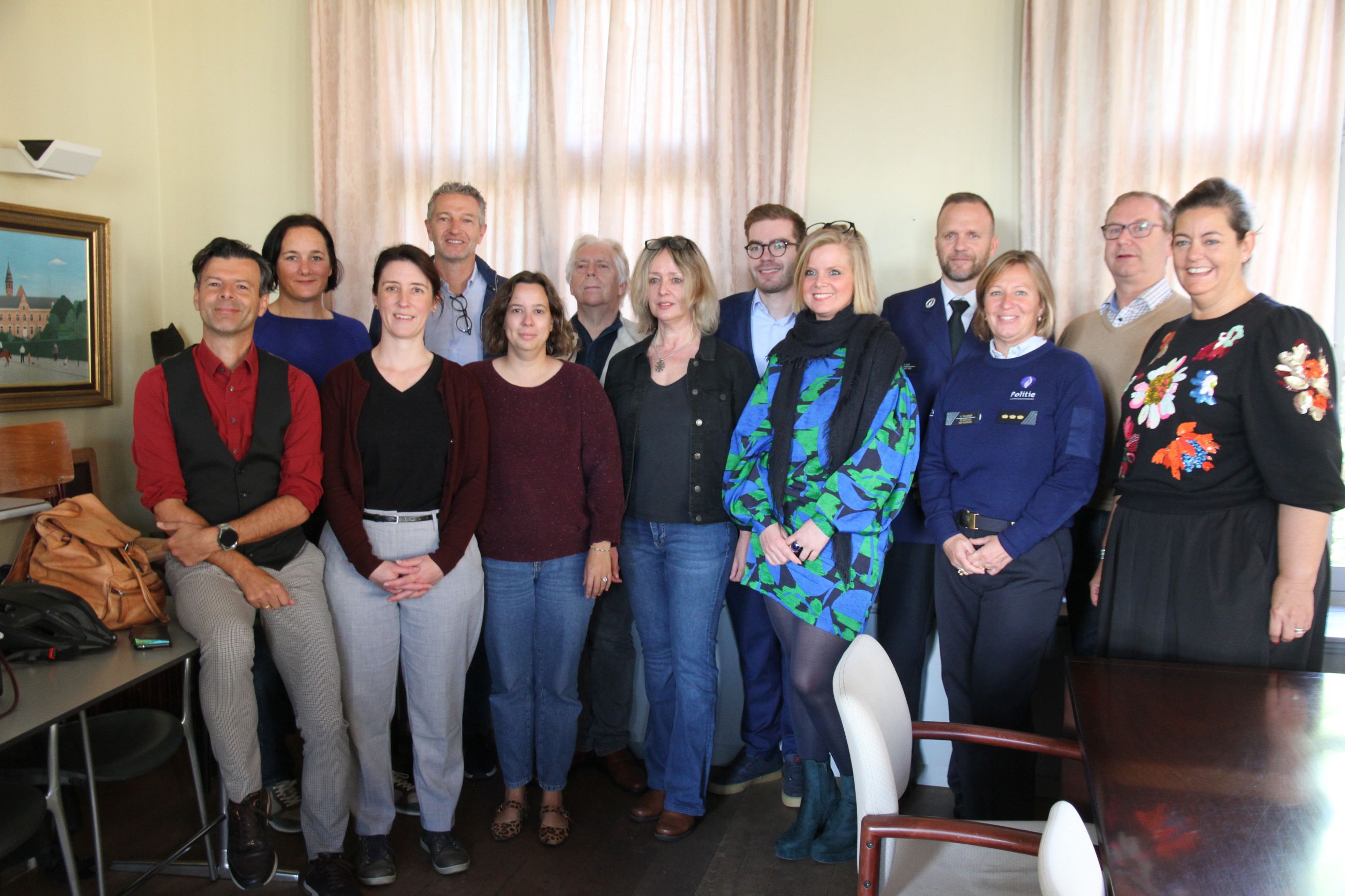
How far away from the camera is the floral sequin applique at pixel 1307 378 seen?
6.02 ft

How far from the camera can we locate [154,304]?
4.29 metres

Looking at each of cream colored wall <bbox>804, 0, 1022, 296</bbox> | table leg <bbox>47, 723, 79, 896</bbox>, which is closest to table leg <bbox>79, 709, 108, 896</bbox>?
table leg <bbox>47, 723, 79, 896</bbox>

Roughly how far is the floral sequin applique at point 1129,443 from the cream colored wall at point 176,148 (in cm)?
386

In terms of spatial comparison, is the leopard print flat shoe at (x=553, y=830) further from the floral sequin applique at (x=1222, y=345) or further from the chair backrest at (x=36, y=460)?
the chair backrest at (x=36, y=460)

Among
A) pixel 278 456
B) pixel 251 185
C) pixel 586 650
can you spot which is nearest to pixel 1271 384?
pixel 586 650

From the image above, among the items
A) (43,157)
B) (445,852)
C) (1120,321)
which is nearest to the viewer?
(445,852)

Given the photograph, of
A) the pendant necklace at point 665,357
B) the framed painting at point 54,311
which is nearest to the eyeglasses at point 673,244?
the pendant necklace at point 665,357

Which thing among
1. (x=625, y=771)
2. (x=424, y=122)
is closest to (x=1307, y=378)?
(x=625, y=771)

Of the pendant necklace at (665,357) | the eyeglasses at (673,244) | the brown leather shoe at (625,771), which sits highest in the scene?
the eyeglasses at (673,244)

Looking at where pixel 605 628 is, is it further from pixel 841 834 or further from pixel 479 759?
pixel 841 834

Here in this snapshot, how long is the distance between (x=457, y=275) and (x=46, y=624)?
169 centimetres

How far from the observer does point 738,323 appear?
9.57 feet

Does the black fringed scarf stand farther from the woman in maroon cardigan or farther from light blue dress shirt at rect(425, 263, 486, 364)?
light blue dress shirt at rect(425, 263, 486, 364)

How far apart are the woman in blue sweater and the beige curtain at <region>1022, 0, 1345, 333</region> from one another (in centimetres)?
102
